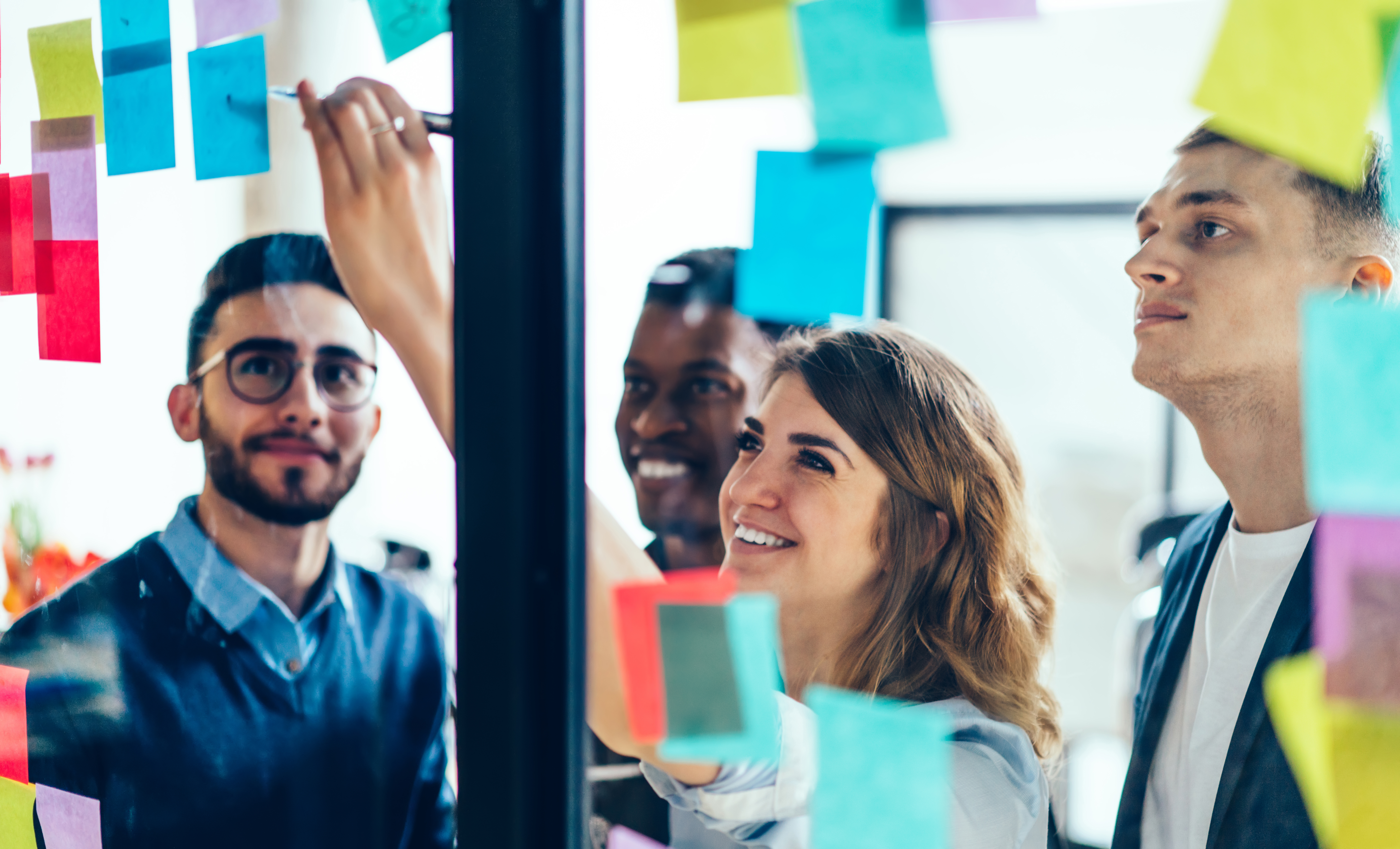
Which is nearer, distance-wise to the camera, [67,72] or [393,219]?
[393,219]

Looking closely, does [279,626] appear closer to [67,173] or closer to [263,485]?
[263,485]

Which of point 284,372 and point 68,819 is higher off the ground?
point 284,372

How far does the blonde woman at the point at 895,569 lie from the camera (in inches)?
28.0

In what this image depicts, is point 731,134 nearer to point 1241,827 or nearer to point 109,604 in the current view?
point 1241,827

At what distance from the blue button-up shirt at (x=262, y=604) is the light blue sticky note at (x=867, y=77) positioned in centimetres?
64

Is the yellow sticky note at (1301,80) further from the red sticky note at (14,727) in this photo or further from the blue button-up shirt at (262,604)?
the red sticky note at (14,727)

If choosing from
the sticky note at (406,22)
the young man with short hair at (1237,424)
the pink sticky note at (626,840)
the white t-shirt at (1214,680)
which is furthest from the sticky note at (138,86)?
the white t-shirt at (1214,680)

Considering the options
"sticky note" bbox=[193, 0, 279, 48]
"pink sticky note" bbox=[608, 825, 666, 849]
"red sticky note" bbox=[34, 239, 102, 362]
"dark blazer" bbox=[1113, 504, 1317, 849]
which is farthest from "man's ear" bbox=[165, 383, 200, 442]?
"dark blazer" bbox=[1113, 504, 1317, 849]

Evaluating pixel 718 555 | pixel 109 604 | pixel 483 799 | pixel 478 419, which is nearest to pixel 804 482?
pixel 718 555

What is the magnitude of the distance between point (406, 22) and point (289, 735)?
0.70 metres

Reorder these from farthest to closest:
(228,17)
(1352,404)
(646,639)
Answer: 1. (228,17)
2. (646,639)
3. (1352,404)

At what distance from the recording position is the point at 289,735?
976mm

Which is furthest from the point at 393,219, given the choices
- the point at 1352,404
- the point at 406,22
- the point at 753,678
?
the point at 1352,404

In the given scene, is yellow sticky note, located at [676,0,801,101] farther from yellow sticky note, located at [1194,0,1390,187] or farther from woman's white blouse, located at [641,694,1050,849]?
woman's white blouse, located at [641,694,1050,849]
